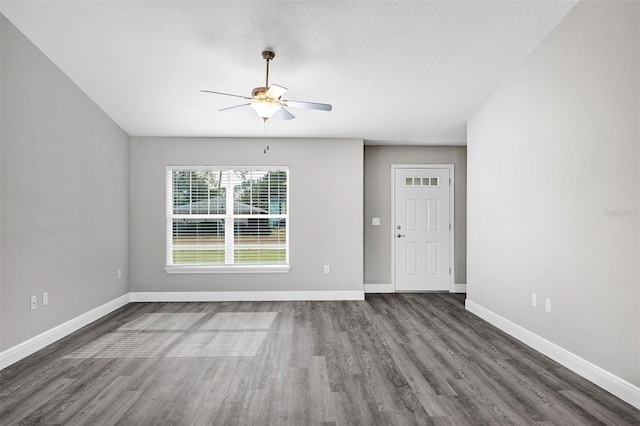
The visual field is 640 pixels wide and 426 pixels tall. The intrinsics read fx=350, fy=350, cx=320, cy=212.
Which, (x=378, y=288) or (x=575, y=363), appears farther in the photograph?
(x=378, y=288)

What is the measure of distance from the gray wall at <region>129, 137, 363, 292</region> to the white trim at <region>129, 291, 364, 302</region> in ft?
0.20

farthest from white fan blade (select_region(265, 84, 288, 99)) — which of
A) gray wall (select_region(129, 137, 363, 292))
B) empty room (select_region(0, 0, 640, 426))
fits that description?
gray wall (select_region(129, 137, 363, 292))

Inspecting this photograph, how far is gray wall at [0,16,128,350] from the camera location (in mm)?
3018

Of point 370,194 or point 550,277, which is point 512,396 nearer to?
point 550,277

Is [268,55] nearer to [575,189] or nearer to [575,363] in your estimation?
[575,189]

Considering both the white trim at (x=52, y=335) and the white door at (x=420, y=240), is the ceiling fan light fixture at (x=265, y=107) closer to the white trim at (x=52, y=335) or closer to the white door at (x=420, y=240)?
the white trim at (x=52, y=335)

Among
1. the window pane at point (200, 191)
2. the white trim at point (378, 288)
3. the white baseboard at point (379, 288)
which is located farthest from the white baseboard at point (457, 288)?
the window pane at point (200, 191)

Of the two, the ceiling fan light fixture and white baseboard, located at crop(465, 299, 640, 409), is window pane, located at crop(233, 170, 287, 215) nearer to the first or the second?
the ceiling fan light fixture

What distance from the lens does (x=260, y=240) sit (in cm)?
538

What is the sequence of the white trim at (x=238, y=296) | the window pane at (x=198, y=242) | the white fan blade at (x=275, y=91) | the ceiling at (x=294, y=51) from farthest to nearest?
the window pane at (x=198, y=242) → the white trim at (x=238, y=296) → the ceiling at (x=294, y=51) → the white fan blade at (x=275, y=91)

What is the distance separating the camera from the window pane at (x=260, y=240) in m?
5.36

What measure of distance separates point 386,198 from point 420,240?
896mm

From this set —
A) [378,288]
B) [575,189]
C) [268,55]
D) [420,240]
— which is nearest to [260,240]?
[378,288]

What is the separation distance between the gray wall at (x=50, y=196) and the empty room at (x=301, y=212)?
2 centimetres
